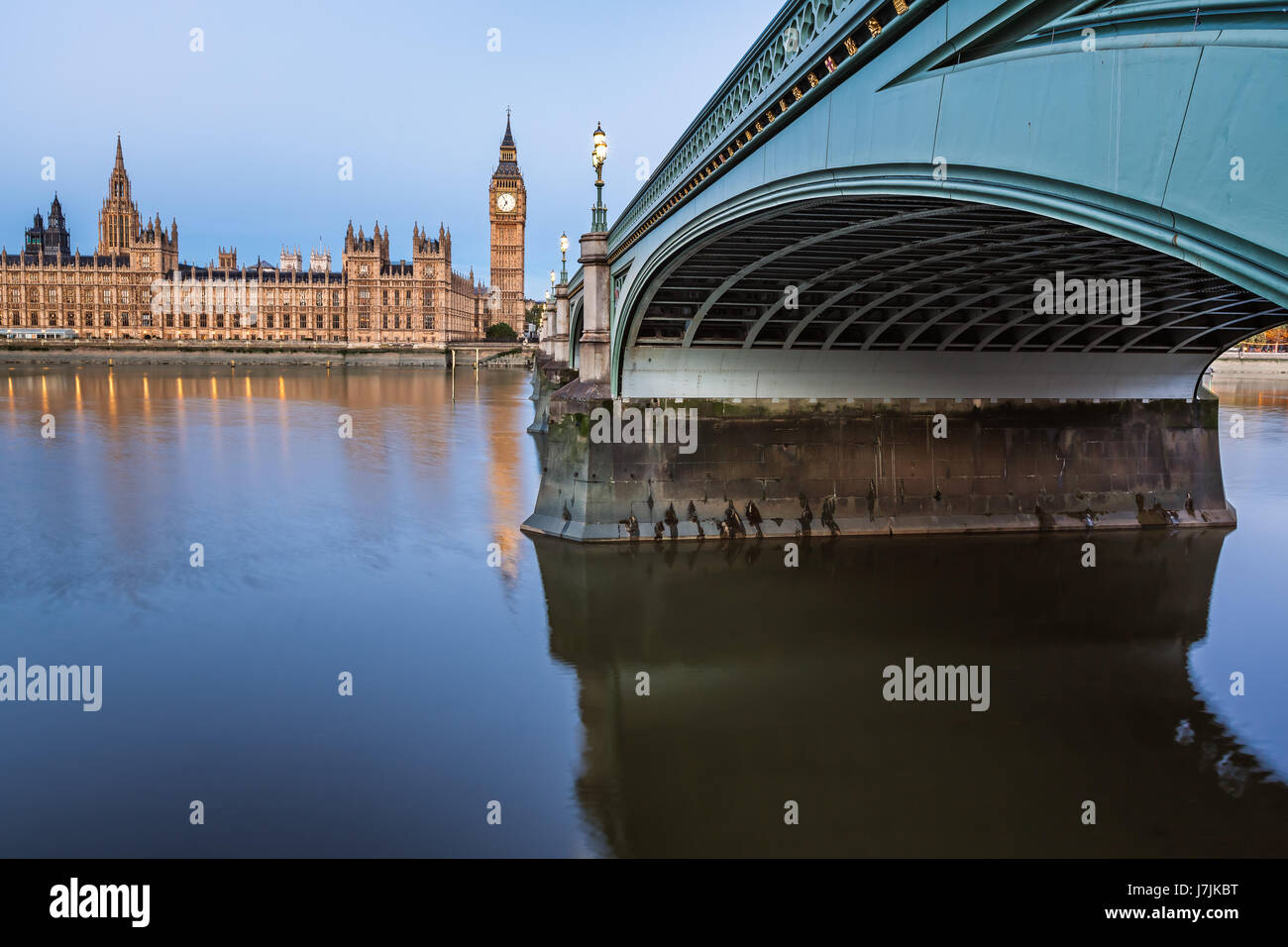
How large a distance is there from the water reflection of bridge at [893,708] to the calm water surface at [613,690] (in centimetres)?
4

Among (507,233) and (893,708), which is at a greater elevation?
(507,233)

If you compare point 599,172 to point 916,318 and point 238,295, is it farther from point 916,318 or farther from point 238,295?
point 238,295

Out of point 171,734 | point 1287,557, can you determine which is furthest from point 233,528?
point 1287,557

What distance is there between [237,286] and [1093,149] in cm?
13700

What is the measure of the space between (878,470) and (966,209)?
10.5 metres

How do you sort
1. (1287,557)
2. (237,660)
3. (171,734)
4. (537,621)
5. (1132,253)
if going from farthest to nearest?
1. (1287,557)
2. (537,621)
3. (237,660)
4. (1132,253)
5. (171,734)

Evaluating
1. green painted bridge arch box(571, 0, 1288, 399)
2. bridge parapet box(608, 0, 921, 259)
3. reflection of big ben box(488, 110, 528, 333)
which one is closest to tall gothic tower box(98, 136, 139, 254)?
reflection of big ben box(488, 110, 528, 333)

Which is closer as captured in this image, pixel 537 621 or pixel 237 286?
pixel 537 621

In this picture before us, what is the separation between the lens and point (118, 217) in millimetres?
145625

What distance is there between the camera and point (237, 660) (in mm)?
12164

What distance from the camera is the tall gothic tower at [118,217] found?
5709 inches

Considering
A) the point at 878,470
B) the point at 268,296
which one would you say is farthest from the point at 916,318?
the point at 268,296
